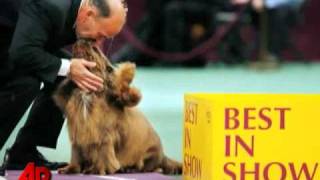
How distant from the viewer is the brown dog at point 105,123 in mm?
3639

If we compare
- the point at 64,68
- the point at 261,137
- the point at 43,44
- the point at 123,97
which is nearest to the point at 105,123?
the point at 123,97

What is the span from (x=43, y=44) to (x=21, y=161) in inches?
21.0

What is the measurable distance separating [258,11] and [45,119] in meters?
8.14

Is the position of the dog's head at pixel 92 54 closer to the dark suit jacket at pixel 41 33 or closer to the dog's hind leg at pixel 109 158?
the dark suit jacket at pixel 41 33

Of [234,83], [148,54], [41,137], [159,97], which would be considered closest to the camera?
[41,137]

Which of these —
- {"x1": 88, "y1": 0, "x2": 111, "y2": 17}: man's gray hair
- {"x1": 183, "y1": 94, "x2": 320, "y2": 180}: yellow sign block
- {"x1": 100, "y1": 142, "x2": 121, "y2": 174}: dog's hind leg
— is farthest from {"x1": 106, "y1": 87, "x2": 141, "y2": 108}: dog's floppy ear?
{"x1": 183, "y1": 94, "x2": 320, "y2": 180}: yellow sign block

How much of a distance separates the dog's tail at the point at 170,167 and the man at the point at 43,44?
0.43 m

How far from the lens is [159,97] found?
8219mm

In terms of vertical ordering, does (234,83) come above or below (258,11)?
below

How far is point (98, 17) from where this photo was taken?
3.61 m

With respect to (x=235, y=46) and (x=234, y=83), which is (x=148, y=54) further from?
(x=234, y=83)

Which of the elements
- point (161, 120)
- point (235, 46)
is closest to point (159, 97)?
point (161, 120)

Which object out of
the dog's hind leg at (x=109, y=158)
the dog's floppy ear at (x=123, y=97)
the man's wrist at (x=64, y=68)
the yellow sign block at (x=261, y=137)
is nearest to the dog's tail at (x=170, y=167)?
the dog's hind leg at (x=109, y=158)

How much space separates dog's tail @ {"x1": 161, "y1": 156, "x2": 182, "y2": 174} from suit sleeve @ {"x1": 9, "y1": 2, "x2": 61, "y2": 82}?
574 millimetres
